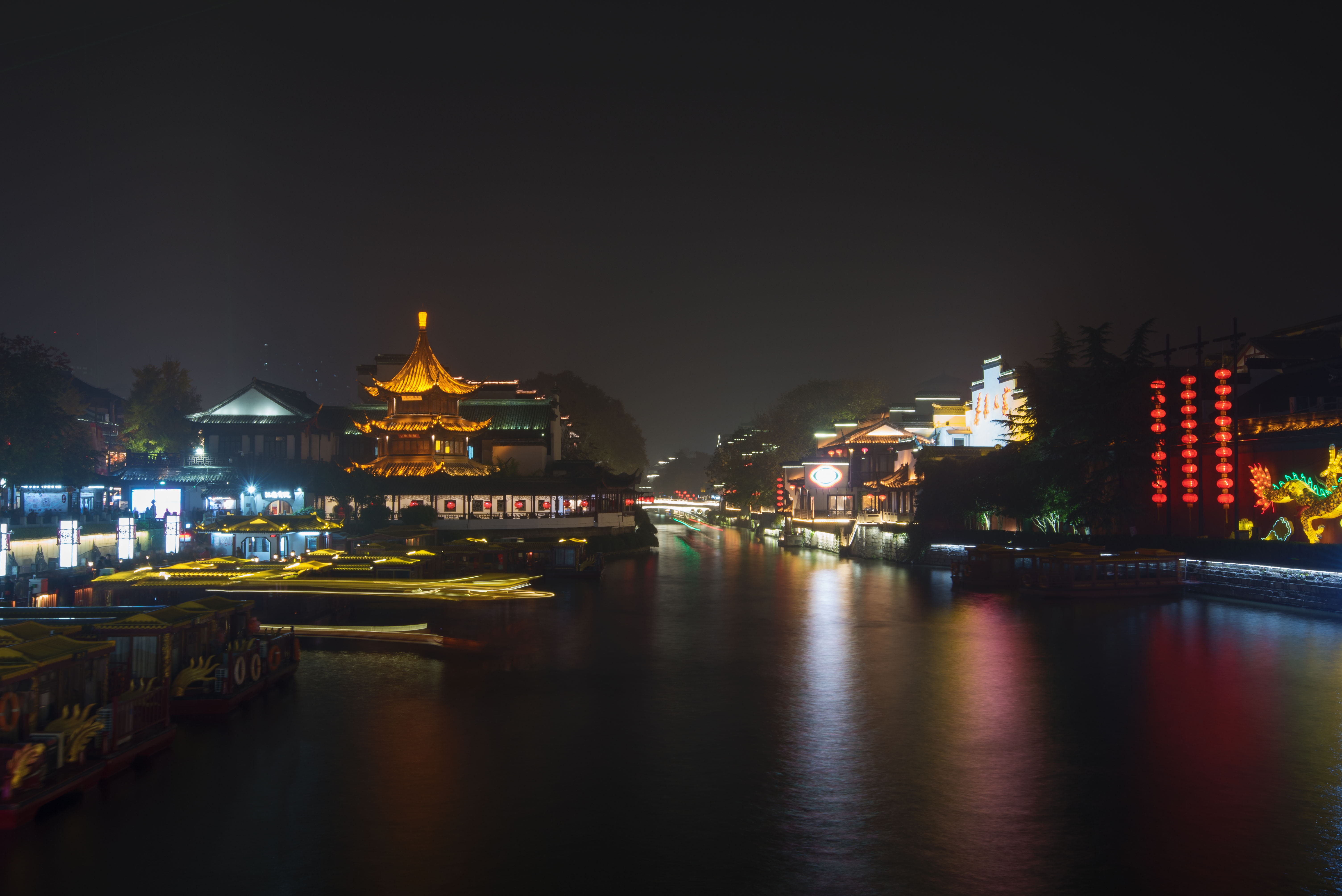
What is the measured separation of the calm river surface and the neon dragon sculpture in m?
12.6

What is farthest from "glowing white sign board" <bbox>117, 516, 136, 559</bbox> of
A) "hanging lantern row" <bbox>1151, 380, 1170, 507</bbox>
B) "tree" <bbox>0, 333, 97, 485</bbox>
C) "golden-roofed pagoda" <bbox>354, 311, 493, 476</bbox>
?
"hanging lantern row" <bbox>1151, 380, 1170, 507</bbox>

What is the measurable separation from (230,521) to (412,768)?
31903mm

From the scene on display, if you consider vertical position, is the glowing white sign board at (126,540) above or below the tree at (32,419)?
below

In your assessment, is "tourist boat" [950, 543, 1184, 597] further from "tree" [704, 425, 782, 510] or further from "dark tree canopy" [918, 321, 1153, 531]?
"tree" [704, 425, 782, 510]

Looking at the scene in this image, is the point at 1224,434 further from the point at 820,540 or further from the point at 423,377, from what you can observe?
the point at 423,377

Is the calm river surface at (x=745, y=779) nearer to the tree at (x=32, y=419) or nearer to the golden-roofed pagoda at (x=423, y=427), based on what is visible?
the tree at (x=32, y=419)

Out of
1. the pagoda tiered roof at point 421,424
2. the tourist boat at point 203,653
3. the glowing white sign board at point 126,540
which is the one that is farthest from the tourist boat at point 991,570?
the pagoda tiered roof at point 421,424

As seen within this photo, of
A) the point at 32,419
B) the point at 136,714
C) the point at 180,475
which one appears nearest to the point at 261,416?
the point at 180,475

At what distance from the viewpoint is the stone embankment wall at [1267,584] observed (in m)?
29.7

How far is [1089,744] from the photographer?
14797mm

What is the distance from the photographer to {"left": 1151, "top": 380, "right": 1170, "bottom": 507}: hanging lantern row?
42125mm

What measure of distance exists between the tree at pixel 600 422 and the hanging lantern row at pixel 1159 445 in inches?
2610

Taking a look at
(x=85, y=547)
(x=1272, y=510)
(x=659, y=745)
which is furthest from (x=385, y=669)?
(x=1272, y=510)

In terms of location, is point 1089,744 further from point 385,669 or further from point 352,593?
point 352,593
